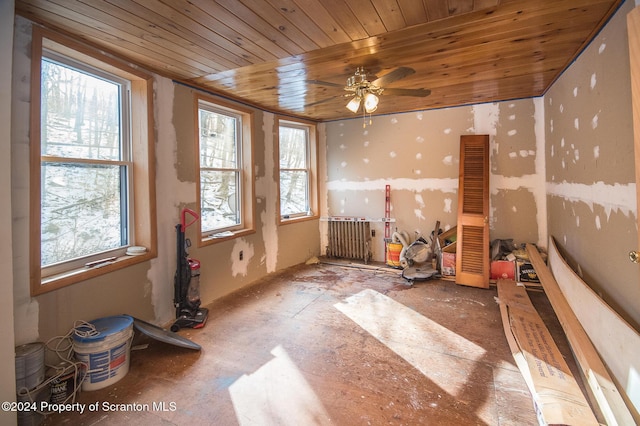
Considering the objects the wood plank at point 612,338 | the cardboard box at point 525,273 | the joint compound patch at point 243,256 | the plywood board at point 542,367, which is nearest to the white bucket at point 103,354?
the joint compound patch at point 243,256

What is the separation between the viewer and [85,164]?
7.65ft

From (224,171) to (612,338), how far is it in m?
3.79

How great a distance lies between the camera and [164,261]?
2920 millimetres

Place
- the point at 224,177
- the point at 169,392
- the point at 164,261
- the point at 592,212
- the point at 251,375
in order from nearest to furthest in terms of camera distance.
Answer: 1. the point at 169,392
2. the point at 251,375
3. the point at 592,212
4. the point at 164,261
5. the point at 224,177

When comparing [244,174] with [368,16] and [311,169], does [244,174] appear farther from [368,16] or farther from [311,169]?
[368,16]

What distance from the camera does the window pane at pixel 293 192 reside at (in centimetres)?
490

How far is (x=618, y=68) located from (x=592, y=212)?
3.57ft

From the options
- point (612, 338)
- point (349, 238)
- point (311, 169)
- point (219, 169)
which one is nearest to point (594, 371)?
point (612, 338)

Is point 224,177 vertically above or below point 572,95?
below

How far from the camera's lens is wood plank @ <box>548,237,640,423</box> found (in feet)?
4.94

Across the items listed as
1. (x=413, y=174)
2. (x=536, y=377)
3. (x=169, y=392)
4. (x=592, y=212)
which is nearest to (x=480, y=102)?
(x=413, y=174)

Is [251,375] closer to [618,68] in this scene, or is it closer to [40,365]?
[40,365]

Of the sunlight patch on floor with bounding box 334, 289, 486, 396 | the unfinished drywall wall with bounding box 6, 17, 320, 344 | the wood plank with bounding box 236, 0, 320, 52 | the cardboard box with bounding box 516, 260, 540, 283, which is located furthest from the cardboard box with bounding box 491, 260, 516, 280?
the wood plank with bounding box 236, 0, 320, 52

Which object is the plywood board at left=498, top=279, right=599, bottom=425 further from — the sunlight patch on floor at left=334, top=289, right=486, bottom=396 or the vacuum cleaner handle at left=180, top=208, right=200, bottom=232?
the vacuum cleaner handle at left=180, top=208, right=200, bottom=232
